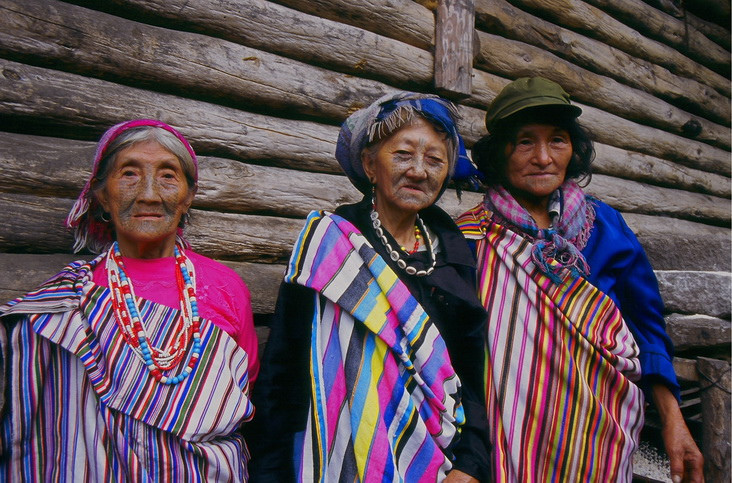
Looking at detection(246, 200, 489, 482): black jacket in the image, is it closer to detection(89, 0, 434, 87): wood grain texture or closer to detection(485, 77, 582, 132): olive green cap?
detection(485, 77, 582, 132): olive green cap

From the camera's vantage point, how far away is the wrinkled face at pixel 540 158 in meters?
2.21

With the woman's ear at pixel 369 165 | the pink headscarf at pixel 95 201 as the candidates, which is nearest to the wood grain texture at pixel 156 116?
the pink headscarf at pixel 95 201

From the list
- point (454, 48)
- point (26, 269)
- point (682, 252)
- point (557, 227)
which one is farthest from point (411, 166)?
point (682, 252)

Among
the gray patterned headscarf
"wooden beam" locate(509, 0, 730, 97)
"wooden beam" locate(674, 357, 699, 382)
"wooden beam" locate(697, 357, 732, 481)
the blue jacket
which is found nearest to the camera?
the gray patterned headscarf

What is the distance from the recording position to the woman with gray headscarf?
1.66m

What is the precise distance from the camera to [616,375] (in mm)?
2057

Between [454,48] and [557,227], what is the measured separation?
1.48m

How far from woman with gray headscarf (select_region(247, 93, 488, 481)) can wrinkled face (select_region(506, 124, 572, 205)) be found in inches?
18.3

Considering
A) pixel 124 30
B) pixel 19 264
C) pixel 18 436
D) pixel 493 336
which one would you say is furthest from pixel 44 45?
pixel 493 336

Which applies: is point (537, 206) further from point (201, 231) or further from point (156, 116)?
point (156, 116)

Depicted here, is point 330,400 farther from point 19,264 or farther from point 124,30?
point 124,30

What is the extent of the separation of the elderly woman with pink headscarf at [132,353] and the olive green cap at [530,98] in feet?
4.24

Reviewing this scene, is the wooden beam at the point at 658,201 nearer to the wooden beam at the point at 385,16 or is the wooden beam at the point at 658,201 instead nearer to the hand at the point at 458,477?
the wooden beam at the point at 385,16

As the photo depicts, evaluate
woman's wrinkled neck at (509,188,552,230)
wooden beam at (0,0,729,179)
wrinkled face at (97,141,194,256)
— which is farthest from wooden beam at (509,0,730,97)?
wrinkled face at (97,141,194,256)
